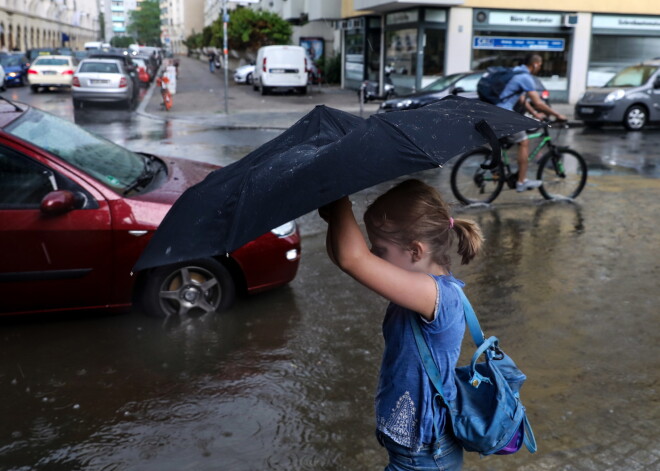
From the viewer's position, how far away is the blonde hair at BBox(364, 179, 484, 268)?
2.03m

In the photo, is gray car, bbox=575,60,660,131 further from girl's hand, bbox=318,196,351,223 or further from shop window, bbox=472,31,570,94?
girl's hand, bbox=318,196,351,223

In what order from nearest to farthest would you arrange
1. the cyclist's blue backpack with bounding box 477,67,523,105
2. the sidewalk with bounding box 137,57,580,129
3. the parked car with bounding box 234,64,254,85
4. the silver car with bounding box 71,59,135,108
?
1. the cyclist's blue backpack with bounding box 477,67,523,105
2. the sidewalk with bounding box 137,57,580,129
3. the silver car with bounding box 71,59,135,108
4. the parked car with bounding box 234,64,254,85

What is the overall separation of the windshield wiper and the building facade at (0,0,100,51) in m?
61.8

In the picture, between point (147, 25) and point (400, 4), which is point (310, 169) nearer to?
point (400, 4)

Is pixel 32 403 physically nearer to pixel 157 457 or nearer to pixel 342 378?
pixel 157 457

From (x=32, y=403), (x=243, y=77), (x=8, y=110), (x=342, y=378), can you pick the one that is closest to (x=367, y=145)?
(x=342, y=378)

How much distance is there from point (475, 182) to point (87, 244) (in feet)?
16.9

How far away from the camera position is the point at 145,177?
548 cm

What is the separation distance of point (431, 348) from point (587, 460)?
173cm

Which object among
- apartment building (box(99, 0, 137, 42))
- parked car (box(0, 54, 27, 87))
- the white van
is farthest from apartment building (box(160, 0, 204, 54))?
the white van

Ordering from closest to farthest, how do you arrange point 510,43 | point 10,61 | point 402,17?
point 510,43 < point 402,17 < point 10,61

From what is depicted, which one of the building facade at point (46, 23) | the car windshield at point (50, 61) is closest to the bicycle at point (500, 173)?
the car windshield at point (50, 61)

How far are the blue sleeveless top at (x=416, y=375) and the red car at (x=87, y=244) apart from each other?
294 centimetres

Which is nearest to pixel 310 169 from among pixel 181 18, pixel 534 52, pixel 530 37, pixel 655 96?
pixel 655 96
